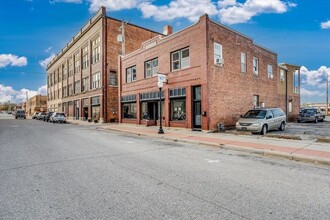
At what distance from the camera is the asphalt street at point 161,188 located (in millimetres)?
3828

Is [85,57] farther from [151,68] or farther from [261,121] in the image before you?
[261,121]

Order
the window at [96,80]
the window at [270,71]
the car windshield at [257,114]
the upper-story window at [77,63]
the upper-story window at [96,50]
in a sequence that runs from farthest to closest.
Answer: the upper-story window at [77,63]
the upper-story window at [96,50]
the window at [96,80]
the window at [270,71]
the car windshield at [257,114]

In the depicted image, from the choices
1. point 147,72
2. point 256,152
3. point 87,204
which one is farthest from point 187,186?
point 147,72

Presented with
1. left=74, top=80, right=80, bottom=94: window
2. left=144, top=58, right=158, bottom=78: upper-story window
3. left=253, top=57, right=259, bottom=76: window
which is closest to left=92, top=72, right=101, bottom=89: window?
left=74, top=80, right=80, bottom=94: window

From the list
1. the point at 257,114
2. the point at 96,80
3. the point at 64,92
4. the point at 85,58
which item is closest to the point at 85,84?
the point at 85,58

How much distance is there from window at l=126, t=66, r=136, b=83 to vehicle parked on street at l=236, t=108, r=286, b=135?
45.3ft

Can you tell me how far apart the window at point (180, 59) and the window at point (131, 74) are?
6.83m

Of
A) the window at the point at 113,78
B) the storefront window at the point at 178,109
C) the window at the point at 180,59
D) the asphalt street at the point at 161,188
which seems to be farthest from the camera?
the window at the point at 113,78

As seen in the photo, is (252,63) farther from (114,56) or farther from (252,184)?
(114,56)

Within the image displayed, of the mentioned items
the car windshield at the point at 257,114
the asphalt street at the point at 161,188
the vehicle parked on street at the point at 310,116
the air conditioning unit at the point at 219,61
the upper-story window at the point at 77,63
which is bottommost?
the asphalt street at the point at 161,188

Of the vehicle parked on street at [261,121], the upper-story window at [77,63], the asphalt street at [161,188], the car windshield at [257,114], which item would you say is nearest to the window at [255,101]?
the vehicle parked on street at [261,121]

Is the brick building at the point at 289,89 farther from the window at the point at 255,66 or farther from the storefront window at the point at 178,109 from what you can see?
the storefront window at the point at 178,109

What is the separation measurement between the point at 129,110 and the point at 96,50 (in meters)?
15.2

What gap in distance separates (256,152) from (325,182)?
3.86 m
